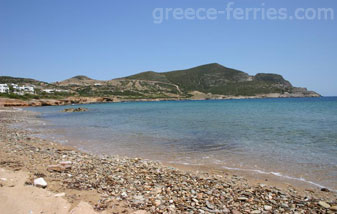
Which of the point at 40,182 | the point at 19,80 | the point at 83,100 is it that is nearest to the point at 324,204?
the point at 40,182

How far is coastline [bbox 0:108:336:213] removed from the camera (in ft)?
19.4

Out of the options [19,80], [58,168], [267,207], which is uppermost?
Answer: [19,80]

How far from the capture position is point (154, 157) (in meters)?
12.7

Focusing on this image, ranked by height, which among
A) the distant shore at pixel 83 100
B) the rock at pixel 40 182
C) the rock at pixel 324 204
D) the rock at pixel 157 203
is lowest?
the rock at pixel 324 204

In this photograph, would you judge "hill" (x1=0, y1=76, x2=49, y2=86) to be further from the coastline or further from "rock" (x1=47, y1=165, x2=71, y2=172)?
the coastline

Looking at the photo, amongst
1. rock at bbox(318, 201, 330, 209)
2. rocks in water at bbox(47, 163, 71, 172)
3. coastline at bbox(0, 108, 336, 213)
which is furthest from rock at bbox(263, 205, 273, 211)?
rocks in water at bbox(47, 163, 71, 172)

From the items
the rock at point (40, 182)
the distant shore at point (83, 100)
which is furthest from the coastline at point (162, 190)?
the distant shore at point (83, 100)

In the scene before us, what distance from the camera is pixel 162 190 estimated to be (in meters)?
6.84

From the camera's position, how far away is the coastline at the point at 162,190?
591 centimetres

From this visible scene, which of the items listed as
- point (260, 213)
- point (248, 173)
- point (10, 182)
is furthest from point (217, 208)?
point (10, 182)

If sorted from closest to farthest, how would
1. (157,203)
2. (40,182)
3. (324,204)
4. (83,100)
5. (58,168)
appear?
(157,203)
(324,204)
(40,182)
(58,168)
(83,100)

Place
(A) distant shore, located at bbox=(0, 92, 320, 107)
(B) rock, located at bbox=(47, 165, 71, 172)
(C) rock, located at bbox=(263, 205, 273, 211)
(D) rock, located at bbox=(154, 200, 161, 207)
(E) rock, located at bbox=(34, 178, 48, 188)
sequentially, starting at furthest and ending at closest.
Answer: (A) distant shore, located at bbox=(0, 92, 320, 107), (B) rock, located at bbox=(47, 165, 71, 172), (E) rock, located at bbox=(34, 178, 48, 188), (C) rock, located at bbox=(263, 205, 273, 211), (D) rock, located at bbox=(154, 200, 161, 207)

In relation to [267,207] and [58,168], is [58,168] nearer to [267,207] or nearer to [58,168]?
[58,168]

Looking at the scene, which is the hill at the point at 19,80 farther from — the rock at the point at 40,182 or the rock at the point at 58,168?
the rock at the point at 40,182
